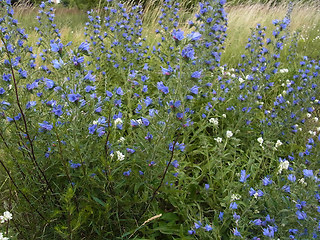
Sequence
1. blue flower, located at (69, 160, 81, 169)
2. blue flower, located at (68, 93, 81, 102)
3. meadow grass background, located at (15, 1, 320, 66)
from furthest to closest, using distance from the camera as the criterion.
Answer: meadow grass background, located at (15, 1, 320, 66) < blue flower, located at (69, 160, 81, 169) < blue flower, located at (68, 93, 81, 102)

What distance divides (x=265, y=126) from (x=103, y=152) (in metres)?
2.01

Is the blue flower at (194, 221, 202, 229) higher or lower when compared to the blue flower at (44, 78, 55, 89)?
lower

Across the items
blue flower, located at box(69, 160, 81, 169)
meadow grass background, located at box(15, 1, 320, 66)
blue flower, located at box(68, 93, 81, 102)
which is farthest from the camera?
meadow grass background, located at box(15, 1, 320, 66)

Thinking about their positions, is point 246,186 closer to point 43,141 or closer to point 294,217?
point 294,217

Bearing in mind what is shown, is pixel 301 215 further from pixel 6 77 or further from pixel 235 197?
pixel 6 77

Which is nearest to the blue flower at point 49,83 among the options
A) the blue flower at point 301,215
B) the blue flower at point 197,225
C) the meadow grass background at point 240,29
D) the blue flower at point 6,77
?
the blue flower at point 6,77

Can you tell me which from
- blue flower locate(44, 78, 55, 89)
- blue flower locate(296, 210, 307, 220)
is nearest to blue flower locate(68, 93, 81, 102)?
blue flower locate(44, 78, 55, 89)

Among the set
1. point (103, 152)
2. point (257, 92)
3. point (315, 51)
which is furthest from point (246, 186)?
point (315, 51)

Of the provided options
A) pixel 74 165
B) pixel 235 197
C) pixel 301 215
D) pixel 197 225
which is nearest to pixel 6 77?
pixel 74 165

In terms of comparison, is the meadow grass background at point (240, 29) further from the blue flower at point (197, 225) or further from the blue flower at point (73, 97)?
the blue flower at point (73, 97)

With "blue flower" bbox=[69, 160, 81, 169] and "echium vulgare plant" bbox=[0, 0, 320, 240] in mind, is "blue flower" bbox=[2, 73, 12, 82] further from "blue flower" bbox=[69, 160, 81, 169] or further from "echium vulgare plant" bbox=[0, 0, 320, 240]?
"blue flower" bbox=[69, 160, 81, 169]

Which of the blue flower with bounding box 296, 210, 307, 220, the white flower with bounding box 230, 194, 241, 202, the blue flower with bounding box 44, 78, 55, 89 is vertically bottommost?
the blue flower with bounding box 296, 210, 307, 220

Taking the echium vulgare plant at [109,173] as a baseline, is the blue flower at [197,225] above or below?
below

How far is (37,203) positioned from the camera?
1754mm
